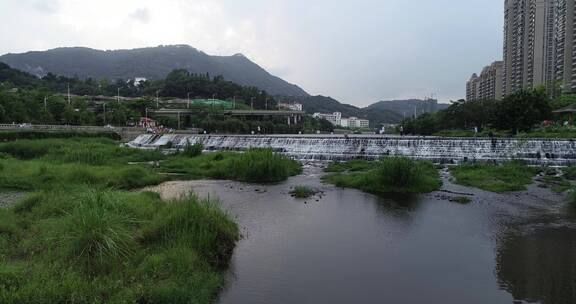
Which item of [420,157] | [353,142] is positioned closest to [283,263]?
[420,157]

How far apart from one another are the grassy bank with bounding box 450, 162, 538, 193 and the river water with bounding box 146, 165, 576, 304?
2638mm

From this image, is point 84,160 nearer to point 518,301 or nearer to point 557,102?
point 518,301

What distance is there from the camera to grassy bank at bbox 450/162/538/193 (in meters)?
20.6

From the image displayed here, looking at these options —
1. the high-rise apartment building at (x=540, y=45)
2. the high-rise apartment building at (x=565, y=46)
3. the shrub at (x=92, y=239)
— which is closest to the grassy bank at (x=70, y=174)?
the shrub at (x=92, y=239)

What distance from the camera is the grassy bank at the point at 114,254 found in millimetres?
6520

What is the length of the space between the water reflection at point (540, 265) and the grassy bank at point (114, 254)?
21.1 feet

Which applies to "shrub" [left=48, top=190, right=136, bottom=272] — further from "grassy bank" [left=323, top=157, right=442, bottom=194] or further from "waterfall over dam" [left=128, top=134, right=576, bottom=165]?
"waterfall over dam" [left=128, top=134, right=576, bottom=165]

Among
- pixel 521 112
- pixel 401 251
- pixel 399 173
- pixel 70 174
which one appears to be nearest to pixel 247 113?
pixel 521 112

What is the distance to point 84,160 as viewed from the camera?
85.9 ft

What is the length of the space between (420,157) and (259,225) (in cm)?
2125

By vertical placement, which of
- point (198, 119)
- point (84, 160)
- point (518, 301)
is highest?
point (198, 119)

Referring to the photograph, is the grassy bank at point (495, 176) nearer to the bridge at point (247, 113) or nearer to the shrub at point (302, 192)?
the shrub at point (302, 192)

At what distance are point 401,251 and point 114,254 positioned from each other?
7.15 meters

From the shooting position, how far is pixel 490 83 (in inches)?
4107
